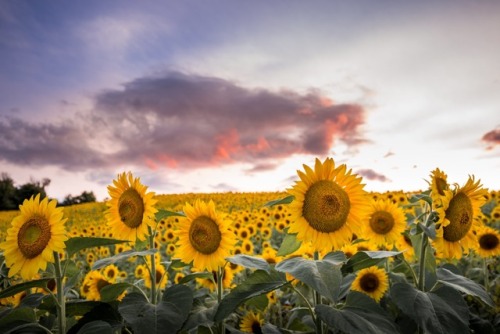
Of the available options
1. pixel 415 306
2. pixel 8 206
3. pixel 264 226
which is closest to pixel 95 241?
pixel 415 306

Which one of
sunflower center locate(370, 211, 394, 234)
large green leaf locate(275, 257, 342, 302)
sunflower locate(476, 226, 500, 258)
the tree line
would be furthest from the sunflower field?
the tree line

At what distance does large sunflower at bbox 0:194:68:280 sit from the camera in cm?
269

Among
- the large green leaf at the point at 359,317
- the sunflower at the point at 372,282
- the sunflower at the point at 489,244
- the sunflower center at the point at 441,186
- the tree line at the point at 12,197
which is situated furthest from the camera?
the tree line at the point at 12,197

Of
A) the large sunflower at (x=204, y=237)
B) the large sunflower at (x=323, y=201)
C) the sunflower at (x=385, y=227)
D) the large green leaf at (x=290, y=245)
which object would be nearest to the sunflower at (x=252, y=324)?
the sunflower at (x=385, y=227)

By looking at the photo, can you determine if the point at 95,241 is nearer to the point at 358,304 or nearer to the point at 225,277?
the point at 358,304

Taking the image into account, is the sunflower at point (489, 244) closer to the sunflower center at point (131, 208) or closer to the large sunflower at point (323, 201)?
the large sunflower at point (323, 201)

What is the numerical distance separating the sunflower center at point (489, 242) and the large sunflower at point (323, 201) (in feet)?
14.1

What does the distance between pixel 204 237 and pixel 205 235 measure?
1 centimetres

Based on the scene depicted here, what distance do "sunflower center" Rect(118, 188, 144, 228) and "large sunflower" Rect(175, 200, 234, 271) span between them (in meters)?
0.29

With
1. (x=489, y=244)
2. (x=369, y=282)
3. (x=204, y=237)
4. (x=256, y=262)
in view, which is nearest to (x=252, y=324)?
(x=369, y=282)

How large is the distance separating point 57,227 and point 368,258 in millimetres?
1830

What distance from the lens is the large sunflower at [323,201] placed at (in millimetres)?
2889

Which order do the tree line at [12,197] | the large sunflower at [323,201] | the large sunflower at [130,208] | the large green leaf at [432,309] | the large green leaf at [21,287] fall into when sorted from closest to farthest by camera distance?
the large green leaf at [21,287], the large green leaf at [432,309], the large sunflower at [323,201], the large sunflower at [130,208], the tree line at [12,197]

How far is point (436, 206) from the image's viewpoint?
3.23 meters
